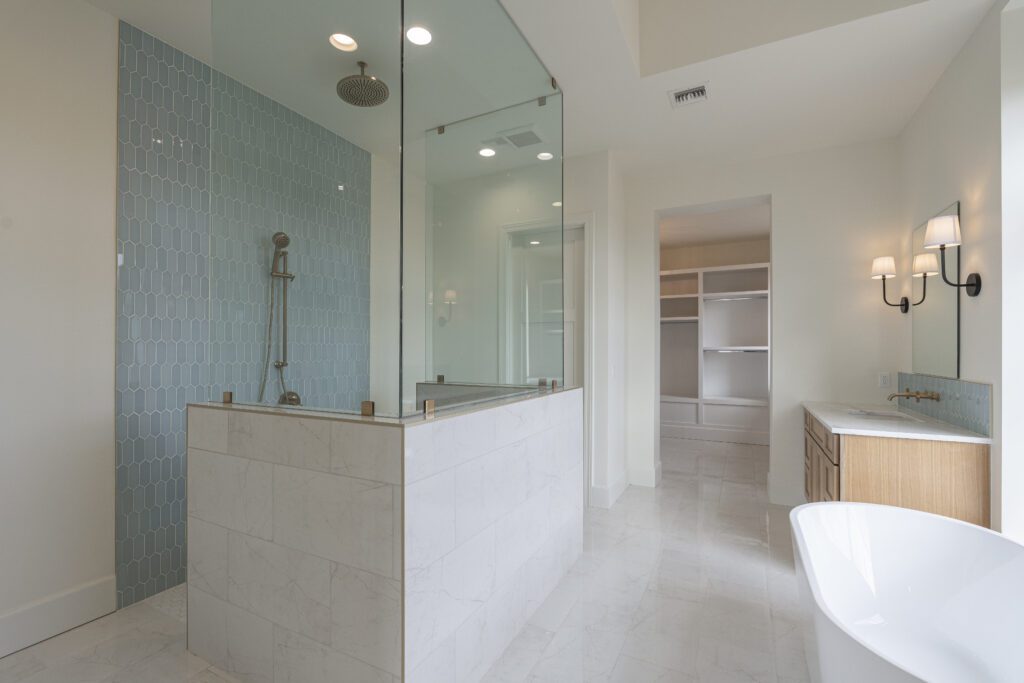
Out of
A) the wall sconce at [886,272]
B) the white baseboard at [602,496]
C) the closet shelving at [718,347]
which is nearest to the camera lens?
Result: the wall sconce at [886,272]

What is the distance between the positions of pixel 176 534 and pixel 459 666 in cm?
170

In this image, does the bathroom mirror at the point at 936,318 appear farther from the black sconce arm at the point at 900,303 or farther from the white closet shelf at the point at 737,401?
the white closet shelf at the point at 737,401

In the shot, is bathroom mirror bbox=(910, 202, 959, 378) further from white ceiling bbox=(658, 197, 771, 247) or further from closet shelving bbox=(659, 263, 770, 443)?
closet shelving bbox=(659, 263, 770, 443)

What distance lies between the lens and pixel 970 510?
88.4 inches

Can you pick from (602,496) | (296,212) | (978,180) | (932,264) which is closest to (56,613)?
(296,212)

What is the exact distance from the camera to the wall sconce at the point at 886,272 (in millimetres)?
3201

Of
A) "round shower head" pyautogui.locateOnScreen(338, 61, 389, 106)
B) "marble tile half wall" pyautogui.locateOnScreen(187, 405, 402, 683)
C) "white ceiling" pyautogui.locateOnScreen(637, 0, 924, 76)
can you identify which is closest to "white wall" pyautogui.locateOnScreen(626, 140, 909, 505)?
"white ceiling" pyautogui.locateOnScreen(637, 0, 924, 76)

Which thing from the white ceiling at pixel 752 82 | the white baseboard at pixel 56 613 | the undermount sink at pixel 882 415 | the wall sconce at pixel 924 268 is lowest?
the white baseboard at pixel 56 613

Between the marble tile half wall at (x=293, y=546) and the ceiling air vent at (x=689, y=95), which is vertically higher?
the ceiling air vent at (x=689, y=95)

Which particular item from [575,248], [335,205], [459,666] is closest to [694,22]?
[575,248]

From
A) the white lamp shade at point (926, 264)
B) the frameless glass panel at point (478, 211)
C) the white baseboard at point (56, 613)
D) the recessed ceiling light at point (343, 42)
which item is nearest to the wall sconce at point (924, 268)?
the white lamp shade at point (926, 264)

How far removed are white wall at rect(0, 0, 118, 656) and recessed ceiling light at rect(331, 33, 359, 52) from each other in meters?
1.27

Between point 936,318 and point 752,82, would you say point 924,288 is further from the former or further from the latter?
point 752,82

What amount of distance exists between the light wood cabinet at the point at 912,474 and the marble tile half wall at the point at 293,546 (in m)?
2.45
